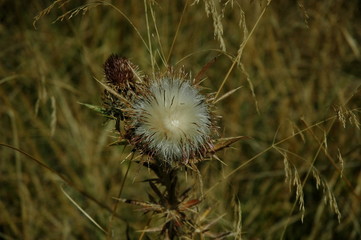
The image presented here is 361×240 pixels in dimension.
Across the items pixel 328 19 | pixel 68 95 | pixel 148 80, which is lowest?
pixel 148 80

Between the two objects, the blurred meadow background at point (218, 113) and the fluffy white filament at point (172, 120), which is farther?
the blurred meadow background at point (218, 113)

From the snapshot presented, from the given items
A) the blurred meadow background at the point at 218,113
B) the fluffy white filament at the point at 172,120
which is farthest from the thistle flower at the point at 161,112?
the blurred meadow background at the point at 218,113

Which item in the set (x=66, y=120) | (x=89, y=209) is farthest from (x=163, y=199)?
(x=66, y=120)

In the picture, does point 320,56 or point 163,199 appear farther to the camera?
point 320,56

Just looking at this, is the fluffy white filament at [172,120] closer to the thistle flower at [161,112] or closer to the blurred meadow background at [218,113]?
the thistle flower at [161,112]

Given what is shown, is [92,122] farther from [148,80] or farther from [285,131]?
[148,80]

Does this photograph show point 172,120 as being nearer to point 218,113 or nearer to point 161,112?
point 161,112
